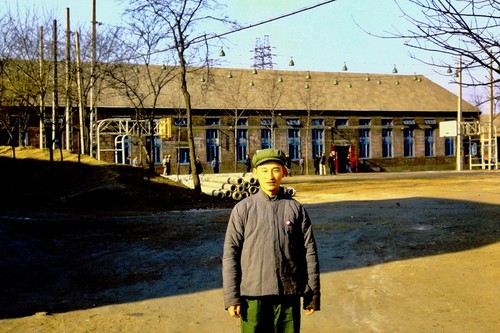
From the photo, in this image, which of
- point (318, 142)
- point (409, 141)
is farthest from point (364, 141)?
point (409, 141)

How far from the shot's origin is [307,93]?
48.8 m

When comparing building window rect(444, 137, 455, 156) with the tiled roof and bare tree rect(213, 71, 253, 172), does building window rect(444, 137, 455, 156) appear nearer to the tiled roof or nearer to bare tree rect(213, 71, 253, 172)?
the tiled roof

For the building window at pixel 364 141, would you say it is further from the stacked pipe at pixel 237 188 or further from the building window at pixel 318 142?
the stacked pipe at pixel 237 188

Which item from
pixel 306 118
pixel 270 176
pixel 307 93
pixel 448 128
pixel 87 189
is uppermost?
pixel 307 93

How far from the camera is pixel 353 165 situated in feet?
157

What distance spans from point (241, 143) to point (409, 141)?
53.0ft

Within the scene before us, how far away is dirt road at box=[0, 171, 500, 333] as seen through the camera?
6312 millimetres

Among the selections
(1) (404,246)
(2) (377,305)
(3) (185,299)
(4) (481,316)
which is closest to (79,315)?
(3) (185,299)

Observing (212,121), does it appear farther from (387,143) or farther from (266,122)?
(387,143)

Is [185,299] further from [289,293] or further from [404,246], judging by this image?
[404,246]

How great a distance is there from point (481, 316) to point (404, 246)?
Result: 3.95 m

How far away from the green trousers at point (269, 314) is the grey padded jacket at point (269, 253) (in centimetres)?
6

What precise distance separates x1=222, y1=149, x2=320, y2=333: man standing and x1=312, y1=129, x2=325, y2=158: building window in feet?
145

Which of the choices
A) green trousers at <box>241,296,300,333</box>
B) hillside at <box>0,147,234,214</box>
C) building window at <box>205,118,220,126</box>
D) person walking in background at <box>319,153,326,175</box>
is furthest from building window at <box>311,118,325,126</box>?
green trousers at <box>241,296,300,333</box>
